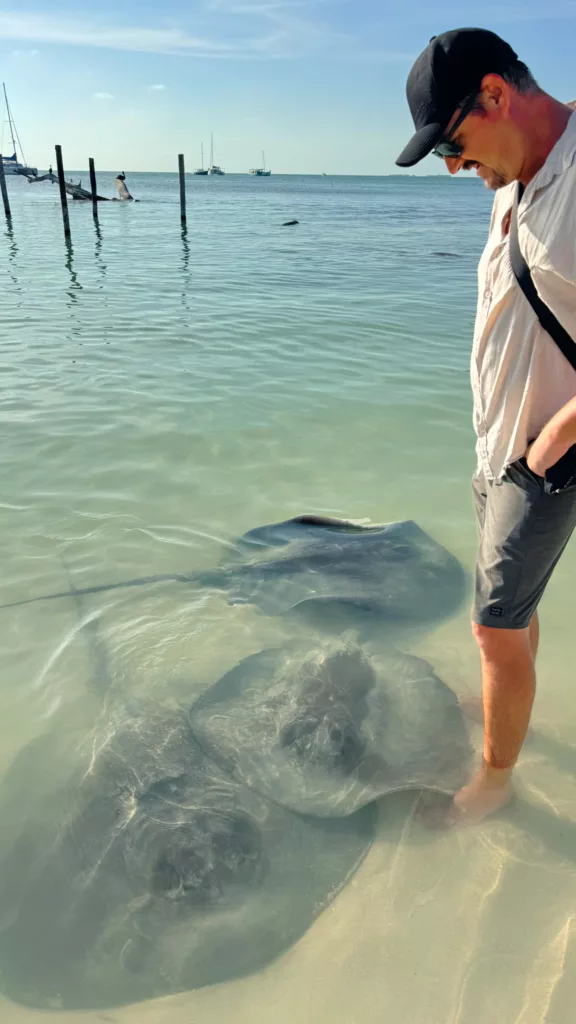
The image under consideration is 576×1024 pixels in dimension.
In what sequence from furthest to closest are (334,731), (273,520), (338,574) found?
(273,520) → (338,574) → (334,731)

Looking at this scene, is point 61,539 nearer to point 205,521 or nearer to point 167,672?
point 205,521

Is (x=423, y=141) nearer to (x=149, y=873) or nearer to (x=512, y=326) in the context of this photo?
(x=512, y=326)

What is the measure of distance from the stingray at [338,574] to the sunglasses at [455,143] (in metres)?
2.35

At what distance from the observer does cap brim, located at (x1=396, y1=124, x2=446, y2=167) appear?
5.99 feet

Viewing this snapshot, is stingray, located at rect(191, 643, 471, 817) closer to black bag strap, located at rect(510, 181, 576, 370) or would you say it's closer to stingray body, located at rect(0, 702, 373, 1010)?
stingray body, located at rect(0, 702, 373, 1010)

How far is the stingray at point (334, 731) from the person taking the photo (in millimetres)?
2447

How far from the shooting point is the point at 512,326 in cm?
195

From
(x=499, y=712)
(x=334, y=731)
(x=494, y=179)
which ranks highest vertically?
(x=494, y=179)

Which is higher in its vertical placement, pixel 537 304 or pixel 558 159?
pixel 558 159

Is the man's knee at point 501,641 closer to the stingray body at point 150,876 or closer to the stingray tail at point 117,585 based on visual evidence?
the stingray body at point 150,876

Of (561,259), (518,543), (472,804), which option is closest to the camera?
(561,259)

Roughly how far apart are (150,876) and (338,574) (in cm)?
212

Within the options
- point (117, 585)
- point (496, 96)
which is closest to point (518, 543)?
point (496, 96)

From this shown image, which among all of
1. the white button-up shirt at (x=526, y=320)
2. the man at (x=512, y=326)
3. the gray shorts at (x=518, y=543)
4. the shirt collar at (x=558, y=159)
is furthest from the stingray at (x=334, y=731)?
the shirt collar at (x=558, y=159)
